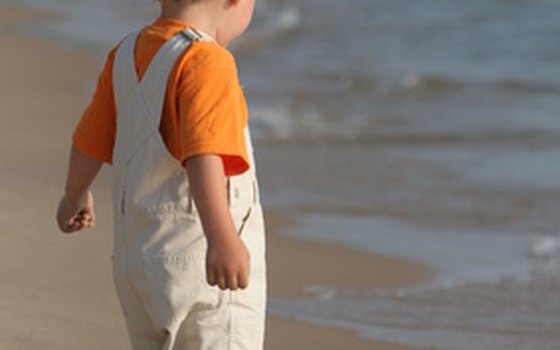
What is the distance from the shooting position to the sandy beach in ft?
15.7

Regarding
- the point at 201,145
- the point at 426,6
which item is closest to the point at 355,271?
the point at 201,145

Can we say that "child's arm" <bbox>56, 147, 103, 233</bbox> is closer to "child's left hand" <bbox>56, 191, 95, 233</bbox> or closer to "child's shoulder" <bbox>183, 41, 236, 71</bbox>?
"child's left hand" <bbox>56, 191, 95, 233</bbox>

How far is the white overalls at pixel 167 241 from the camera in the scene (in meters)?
3.26

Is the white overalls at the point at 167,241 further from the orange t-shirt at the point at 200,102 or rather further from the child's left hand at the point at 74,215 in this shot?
the child's left hand at the point at 74,215

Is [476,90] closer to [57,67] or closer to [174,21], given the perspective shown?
[57,67]

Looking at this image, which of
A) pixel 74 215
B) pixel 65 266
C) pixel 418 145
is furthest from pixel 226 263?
pixel 418 145

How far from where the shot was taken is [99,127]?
3514mm

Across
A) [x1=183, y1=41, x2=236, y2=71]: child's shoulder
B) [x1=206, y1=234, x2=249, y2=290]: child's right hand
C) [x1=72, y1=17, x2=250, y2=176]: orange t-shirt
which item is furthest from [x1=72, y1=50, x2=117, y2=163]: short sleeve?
[x1=206, y1=234, x2=249, y2=290]: child's right hand

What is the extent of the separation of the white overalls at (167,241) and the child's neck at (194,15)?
0.07m

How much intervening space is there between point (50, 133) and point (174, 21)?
203 inches

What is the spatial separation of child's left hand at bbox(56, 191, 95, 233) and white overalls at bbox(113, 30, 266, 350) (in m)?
0.34

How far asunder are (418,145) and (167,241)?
20.4 ft

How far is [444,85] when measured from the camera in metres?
12.3

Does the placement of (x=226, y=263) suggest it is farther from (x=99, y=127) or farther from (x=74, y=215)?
(x=74, y=215)
